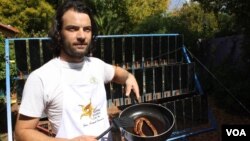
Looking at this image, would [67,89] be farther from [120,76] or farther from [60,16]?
[120,76]

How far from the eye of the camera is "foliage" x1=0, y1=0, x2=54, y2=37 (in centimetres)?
2311

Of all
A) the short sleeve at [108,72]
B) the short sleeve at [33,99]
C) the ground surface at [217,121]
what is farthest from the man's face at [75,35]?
the ground surface at [217,121]

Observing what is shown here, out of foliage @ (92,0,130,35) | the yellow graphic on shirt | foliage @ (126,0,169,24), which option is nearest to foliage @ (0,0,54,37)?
foliage @ (92,0,130,35)

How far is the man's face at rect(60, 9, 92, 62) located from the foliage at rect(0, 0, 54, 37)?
69.7 feet

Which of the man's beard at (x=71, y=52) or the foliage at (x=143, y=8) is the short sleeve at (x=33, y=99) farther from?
the foliage at (x=143, y=8)

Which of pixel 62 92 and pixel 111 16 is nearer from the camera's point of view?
pixel 62 92

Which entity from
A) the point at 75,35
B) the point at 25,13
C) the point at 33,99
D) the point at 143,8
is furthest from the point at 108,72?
the point at 25,13

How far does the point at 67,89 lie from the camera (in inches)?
89.0

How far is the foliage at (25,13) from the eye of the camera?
23109 mm

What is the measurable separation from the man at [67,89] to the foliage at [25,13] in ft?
69.5

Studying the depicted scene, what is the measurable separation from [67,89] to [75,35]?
327 millimetres

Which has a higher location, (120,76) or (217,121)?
(120,76)

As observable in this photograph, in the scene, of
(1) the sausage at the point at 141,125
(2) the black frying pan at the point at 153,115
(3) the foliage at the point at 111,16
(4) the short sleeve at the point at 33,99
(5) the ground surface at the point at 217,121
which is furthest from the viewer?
(3) the foliage at the point at 111,16

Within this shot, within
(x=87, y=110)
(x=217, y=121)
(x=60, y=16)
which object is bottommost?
(x=217, y=121)
